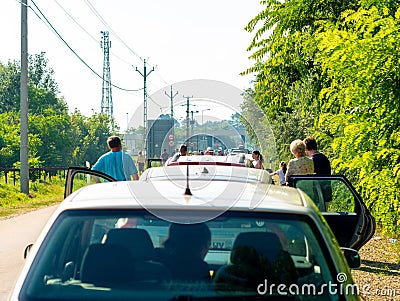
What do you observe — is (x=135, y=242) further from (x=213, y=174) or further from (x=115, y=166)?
(x=115, y=166)

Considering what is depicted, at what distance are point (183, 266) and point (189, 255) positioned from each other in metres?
0.10

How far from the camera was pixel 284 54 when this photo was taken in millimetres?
16406

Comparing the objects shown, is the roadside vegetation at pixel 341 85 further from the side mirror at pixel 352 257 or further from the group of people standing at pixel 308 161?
the side mirror at pixel 352 257

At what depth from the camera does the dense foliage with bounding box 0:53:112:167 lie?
52.8m

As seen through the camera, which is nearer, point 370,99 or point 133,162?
point 370,99

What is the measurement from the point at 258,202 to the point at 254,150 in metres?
14.7

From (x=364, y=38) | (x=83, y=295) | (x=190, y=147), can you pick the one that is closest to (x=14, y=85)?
(x=190, y=147)

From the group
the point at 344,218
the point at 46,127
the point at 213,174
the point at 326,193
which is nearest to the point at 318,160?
the point at 326,193

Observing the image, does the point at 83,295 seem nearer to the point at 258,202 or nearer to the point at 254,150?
the point at 258,202

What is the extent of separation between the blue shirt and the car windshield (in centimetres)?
634

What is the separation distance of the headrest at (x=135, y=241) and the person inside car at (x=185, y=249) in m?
0.06

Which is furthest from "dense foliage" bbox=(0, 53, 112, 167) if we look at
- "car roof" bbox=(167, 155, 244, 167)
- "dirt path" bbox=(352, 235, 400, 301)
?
"dirt path" bbox=(352, 235, 400, 301)

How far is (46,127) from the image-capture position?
59156 mm

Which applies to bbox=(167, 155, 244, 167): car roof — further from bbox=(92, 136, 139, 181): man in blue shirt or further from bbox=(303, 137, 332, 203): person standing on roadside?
bbox=(92, 136, 139, 181): man in blue shirt
